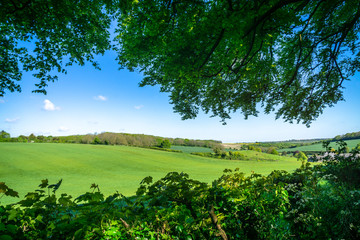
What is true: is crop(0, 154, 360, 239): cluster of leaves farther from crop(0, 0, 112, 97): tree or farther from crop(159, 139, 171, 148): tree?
crop(159, 139, 171, 148): tree

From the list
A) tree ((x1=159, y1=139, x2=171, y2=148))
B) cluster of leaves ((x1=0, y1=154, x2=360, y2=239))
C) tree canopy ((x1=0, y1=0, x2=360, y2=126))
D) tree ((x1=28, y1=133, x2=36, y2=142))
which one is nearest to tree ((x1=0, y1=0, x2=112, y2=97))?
tree canopy ((x1=0, y1=0, x2=360, y2=126))

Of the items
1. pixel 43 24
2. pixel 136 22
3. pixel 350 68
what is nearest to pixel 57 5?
pixel 43 24

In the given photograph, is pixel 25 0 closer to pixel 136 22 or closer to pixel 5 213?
pixel 136 22

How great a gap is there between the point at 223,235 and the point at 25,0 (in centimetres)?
775

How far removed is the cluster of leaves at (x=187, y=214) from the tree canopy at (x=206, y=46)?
3.04m

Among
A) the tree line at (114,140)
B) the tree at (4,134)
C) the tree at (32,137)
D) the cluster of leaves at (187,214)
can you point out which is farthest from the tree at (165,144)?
the tree at (4,134)

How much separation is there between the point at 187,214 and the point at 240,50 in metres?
3.92

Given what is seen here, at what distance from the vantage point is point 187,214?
2221 mm

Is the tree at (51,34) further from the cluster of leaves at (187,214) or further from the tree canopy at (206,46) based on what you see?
the cluster of leaves at (187,214)

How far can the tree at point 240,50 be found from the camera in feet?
11.8

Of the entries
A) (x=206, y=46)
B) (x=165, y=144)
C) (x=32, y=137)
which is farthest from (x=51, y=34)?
(x=32, y=137)

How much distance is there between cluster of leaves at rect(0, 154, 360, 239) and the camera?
174 centimetres

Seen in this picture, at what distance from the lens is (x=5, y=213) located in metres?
1.82

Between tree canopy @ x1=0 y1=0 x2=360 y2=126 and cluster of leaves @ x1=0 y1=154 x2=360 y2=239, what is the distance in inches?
120
